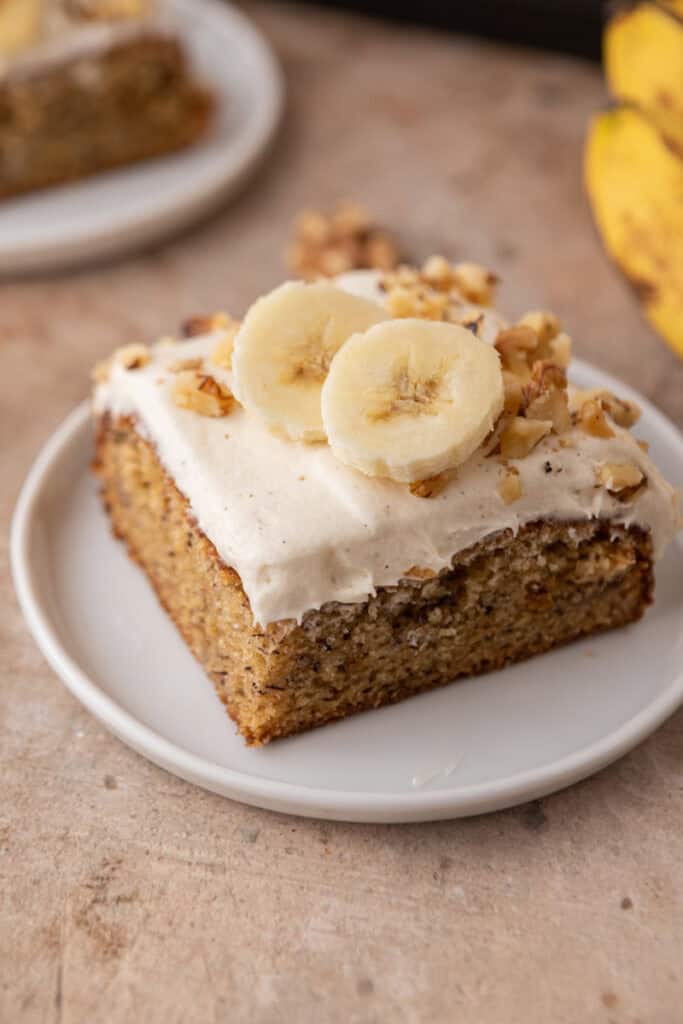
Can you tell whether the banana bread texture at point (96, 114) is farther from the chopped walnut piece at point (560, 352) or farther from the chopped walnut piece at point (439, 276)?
the chopped walnut piece at point (560, 352)

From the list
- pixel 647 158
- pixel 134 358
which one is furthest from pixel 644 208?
pixel 134 358

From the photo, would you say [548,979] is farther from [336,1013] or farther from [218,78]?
[218,78]

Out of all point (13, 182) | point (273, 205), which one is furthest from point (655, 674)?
point (13, 182)

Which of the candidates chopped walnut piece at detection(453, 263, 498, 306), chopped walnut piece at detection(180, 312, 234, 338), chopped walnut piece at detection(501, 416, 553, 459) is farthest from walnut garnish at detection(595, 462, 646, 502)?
chopped walnut piece at detection(180, 312, 234, 338)

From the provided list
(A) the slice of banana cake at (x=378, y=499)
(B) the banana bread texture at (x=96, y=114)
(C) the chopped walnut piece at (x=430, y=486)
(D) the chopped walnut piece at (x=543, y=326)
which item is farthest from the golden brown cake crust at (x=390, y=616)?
(B) the banana bread texture at (x=96, y=114)

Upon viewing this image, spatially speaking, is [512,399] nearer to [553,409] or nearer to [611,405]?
[553,409]
